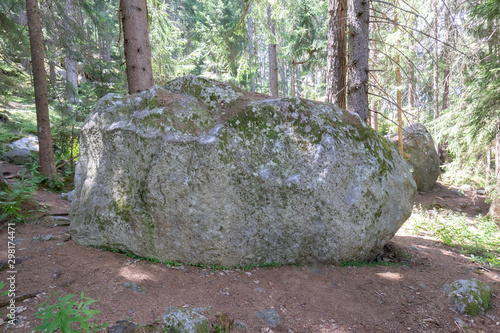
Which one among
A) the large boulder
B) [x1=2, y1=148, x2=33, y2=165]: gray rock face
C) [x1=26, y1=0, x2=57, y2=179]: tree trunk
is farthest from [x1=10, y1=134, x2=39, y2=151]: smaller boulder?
the large boulder

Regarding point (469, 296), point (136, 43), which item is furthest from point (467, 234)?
point (136, 43)

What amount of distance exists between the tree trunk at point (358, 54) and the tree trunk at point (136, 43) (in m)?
4.14

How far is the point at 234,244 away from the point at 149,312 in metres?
1.41

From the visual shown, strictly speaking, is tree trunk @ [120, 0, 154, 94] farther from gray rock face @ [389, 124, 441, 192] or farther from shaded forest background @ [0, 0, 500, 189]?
gray rock face @ [389, 124, 441, 192]

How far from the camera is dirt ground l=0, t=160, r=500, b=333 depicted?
2.85 metres

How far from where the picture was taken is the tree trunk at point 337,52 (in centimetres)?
609

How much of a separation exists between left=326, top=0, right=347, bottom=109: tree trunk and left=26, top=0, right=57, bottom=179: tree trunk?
734 cm

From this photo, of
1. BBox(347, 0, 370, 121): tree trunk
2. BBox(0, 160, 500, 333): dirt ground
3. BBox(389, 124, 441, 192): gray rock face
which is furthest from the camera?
BBox(389, 124, 441, 192): gray rock face

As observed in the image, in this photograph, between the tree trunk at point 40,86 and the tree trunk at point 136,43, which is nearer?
the tree trunk at point 136,43

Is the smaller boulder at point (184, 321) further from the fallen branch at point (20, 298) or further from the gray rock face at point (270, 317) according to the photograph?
the fallen branch at point (20, 298)

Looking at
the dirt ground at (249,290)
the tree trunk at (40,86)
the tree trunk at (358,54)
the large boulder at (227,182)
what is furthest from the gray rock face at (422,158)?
the tree trunk at (40,86)

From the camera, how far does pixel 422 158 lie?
1302 cm

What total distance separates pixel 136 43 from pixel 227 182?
3348mm

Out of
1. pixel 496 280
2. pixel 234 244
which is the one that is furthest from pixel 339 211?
pixel 496 280
